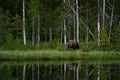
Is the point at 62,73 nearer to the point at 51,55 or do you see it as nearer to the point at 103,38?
the point at 51,55

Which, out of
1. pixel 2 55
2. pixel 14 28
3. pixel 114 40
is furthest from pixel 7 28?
pixel 2 55

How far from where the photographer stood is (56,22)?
56.8 m

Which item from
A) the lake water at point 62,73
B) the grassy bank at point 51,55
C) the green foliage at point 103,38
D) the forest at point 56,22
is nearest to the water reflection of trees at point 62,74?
the lake water at point 62,73

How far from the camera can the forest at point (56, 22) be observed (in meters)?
50.2

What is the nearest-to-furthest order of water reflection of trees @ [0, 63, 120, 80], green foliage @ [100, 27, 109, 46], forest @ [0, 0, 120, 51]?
1. water reflection of trees @ [0, 63, 120, 80]
2. green foliage @ [100, 27, 109, 46]
3. forest @ [0, 0, 120, 51]

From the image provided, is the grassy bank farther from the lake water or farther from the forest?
the forest

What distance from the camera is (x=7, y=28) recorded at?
56375 mm

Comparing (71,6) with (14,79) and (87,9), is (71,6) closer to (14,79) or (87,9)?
(87,9)

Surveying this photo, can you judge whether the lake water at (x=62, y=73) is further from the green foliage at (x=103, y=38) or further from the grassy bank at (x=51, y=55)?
the green foliage at (x=103, y=38)

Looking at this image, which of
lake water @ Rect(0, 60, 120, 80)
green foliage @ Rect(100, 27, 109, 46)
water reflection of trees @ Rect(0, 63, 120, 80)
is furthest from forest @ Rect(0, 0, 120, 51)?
water reflection of trees @ Rect(0, 63, 120, 80)

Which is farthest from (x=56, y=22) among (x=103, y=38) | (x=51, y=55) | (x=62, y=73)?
(x=62, y=73)

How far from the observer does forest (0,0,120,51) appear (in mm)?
50188

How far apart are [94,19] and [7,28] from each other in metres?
12.7

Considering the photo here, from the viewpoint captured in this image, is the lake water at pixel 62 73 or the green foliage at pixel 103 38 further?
the green foliage at pixel 103 38
